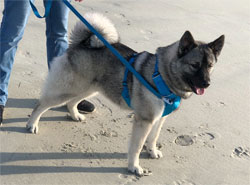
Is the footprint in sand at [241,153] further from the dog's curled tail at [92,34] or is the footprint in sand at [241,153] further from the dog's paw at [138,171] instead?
the dog's curled tail at [92,34]

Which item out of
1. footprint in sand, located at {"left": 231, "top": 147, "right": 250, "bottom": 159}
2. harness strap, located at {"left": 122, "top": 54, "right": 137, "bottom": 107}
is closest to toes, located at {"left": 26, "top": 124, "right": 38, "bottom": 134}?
harness strap, located at {"left": 122, "top": 54, "right": 137, "bottom": 107}

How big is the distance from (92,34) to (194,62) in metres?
0.98

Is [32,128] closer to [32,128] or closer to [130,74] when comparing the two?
[32,128]

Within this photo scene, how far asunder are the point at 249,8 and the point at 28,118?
5.17 metres

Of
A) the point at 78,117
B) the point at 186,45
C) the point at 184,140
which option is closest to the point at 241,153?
the point at 184,140

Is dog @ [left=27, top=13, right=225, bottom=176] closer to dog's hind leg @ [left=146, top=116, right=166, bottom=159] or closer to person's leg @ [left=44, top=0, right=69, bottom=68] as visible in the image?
dog's hind leg @ [left=146, top=116, right=166, bottom=159]

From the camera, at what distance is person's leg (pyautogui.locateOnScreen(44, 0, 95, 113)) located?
3393 millimetres

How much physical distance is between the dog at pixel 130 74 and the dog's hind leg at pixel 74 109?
58mm

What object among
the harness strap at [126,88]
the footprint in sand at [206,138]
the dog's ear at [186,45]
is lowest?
the footprint in sand at [206,138]

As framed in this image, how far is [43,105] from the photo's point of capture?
3191 millimetres

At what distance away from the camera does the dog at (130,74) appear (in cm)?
264

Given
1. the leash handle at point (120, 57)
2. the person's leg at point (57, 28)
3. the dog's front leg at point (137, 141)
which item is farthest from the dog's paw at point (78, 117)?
the leash handle at point (120, 57)

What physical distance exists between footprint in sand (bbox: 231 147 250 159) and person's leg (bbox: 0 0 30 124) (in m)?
2.33

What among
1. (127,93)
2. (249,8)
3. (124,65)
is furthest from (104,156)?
(249,8)
